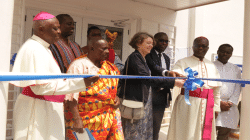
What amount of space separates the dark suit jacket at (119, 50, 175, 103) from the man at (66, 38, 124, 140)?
307 millimetres

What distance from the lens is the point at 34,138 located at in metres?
1.98

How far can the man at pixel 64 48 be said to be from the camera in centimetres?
322

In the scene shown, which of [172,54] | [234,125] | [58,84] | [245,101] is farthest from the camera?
[172,54]

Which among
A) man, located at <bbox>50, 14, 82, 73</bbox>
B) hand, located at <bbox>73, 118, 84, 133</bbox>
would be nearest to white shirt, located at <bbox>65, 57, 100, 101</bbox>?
hand, located at <bbox>73, 118, 84, 133</bbox>

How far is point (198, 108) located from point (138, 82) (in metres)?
1.08

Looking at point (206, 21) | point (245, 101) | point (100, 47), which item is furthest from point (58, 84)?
point (206, 21)

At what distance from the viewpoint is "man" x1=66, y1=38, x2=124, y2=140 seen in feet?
8.53

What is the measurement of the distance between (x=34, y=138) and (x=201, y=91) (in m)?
2.43

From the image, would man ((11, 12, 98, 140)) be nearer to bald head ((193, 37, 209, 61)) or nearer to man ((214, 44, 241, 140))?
bald head ((193, 37, 209, 61))

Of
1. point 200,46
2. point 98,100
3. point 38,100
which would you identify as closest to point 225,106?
point 200,46

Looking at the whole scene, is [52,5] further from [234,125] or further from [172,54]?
[234,125]

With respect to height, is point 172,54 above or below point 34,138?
above

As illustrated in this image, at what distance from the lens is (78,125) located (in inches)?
93.7

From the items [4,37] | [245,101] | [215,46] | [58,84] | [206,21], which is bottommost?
[245,101]
